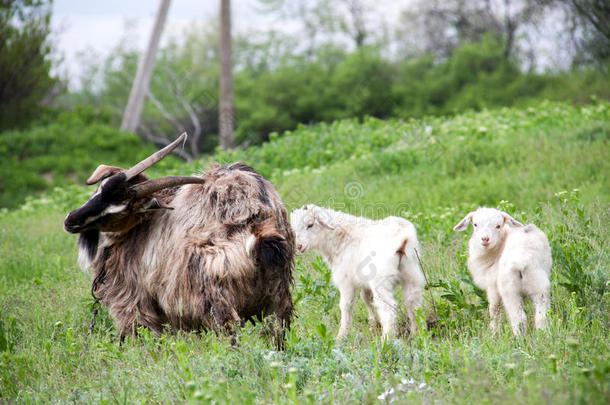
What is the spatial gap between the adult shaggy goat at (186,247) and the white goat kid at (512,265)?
5.13 ft

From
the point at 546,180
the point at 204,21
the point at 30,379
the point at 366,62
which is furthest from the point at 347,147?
the point at 204,21

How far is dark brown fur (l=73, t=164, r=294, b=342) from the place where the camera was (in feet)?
14.4

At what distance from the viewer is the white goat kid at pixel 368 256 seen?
5.20m

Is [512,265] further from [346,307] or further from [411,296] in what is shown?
[346,307]

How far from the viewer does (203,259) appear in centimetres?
443

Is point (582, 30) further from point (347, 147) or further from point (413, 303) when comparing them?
point (413, 303)

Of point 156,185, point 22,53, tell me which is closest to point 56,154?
point 22,53

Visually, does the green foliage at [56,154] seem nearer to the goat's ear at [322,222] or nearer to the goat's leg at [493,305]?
the goat's ear at [322,222]

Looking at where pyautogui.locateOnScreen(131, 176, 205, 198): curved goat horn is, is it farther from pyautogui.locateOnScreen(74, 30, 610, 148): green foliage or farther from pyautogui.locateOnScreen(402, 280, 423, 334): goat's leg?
pyautogui.locateOnScreen(74, 30, 610, 148): green foliage

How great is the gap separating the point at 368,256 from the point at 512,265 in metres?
1.21

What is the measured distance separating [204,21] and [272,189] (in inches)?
1134

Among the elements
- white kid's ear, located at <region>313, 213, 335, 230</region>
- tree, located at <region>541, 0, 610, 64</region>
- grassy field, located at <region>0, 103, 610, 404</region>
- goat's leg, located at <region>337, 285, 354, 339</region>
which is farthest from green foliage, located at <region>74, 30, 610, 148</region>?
goat's leg, located at <region>337, 285, 354, 339</region>

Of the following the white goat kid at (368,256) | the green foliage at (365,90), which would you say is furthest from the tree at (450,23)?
the white goat kid at (368,256)

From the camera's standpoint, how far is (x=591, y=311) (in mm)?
4848
